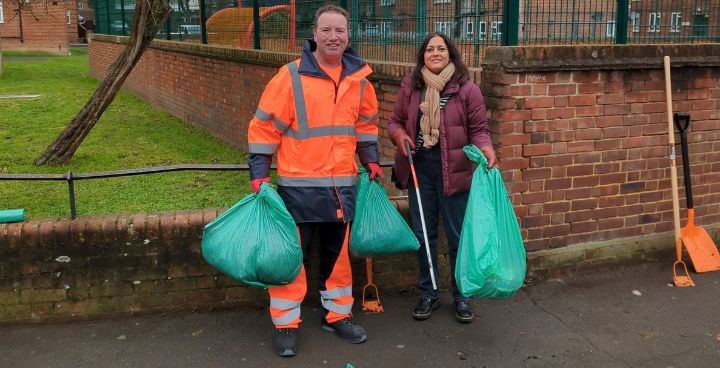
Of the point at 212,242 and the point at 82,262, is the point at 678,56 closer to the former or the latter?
the point at 212,242

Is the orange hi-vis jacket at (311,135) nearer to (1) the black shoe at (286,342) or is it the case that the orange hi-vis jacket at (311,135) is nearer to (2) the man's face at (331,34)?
(2) the man's face at (331,34)

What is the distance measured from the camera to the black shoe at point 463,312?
13.6ft

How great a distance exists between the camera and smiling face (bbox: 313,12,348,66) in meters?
3.64

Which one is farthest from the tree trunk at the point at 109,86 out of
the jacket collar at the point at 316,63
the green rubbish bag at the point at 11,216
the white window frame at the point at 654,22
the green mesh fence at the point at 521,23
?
the white window frame at the point at 654,22

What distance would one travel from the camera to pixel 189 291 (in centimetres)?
425

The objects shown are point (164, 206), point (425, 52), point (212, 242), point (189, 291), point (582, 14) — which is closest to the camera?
point (212, 242)

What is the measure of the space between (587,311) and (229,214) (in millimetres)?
2292

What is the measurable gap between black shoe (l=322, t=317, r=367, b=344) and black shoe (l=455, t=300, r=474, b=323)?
588 mm

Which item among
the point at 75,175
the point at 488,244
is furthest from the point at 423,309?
the point at 75,175

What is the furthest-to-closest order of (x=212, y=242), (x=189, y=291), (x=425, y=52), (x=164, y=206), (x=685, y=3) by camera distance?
(x=164, y=206) < (x=685, y=3) < (x=189, y=291) < (x=425, y=52) < (x=212, y=242)

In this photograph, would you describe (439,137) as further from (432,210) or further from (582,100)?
(582,100)

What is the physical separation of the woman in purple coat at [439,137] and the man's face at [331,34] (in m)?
0.56

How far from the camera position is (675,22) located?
5328 millimetres

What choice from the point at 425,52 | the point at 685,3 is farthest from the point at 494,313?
the point at 685,3
